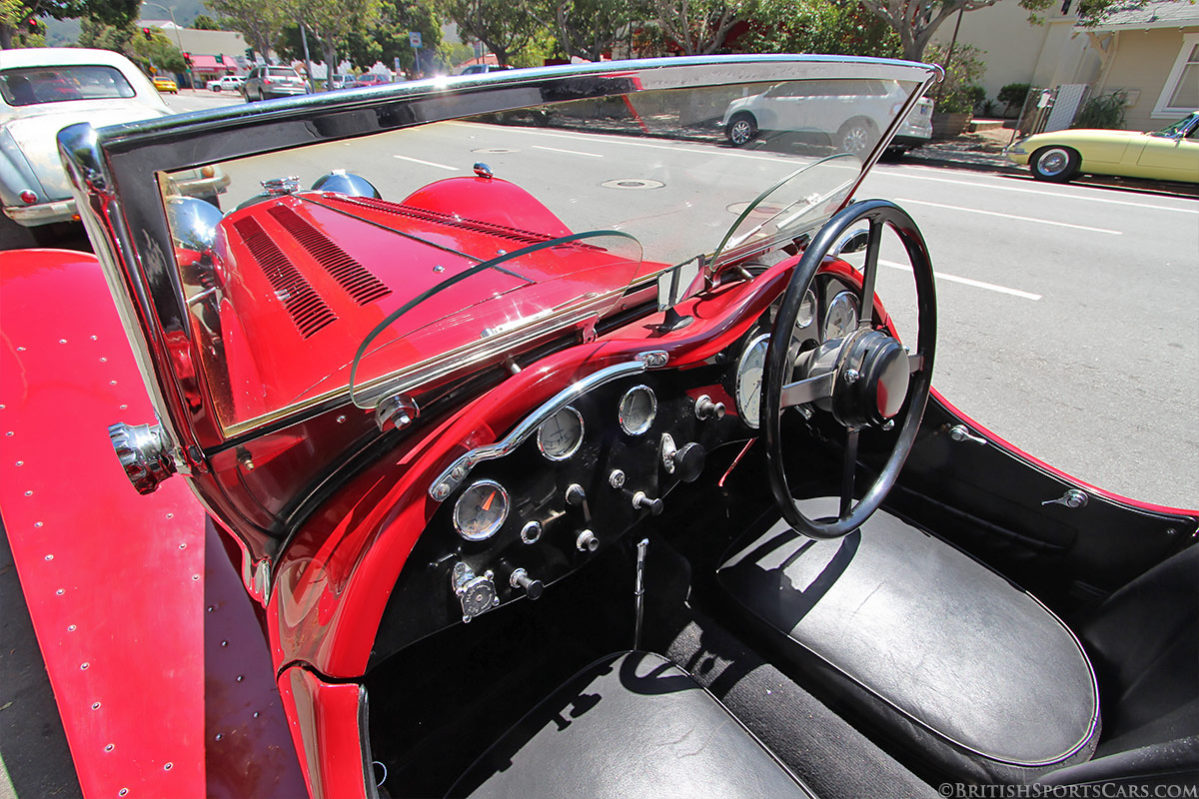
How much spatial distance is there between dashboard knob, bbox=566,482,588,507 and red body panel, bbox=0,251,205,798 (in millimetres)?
975

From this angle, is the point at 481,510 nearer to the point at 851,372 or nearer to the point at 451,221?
the point at 851,372

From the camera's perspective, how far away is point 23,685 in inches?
75.7

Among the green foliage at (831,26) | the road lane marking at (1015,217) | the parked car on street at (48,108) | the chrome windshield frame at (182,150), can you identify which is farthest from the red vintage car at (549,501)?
the green foliage at (831,26)

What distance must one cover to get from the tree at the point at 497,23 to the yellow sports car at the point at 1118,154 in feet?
80.9

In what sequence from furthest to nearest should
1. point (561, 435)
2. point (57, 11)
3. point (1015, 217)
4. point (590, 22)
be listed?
1. point (57, 11)
2. point (590, 22)
3. point (1015, 217)
4. point (561, 435)

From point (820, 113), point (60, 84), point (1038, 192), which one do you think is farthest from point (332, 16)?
point (820, 113)

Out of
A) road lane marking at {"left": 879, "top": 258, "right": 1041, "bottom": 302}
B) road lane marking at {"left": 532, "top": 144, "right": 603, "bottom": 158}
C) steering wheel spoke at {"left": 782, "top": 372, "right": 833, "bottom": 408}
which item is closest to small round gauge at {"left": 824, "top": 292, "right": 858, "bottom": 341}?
steering wheel spoke at {"left": 782, "top": 372, "right": 833, "bottom": 408}

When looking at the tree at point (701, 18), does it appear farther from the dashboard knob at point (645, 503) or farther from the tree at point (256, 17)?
the tree at point (256, 17)

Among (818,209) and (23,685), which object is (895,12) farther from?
(23,685)

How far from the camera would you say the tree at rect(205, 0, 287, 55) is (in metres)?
38.8

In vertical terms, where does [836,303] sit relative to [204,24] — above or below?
below

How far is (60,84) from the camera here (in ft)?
22.0

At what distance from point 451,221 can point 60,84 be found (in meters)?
7.82

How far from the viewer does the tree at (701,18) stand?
1644 centimetres
